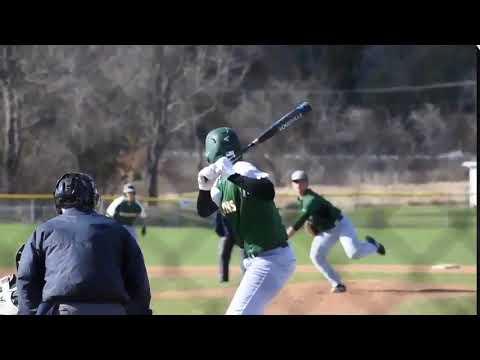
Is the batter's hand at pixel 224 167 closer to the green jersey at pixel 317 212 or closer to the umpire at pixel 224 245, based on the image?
the green jersey at pixel 317 212

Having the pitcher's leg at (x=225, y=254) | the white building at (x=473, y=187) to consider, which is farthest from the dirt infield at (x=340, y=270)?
the white building at (x=473, y=187)

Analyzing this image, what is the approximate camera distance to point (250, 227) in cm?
650

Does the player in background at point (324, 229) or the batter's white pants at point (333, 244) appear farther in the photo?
the batter's white pants at point (333, 244)

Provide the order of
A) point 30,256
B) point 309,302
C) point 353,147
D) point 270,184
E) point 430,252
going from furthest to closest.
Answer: point 353,147 → point 430,252 → point 309,302 → point 270,184 → point 30,256

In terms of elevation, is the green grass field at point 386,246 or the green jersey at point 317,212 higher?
the green jersey at point 317,212

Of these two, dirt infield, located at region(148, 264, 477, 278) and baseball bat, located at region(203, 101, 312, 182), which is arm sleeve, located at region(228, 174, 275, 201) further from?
dirt infield, located at region(148, 264, 477, 278)

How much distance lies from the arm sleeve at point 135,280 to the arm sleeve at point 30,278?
40 cm

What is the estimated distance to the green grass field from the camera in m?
11.6

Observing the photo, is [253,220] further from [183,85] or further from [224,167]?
[183,85]

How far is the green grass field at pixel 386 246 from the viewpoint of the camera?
456 inches

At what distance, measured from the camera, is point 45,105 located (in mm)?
30984
